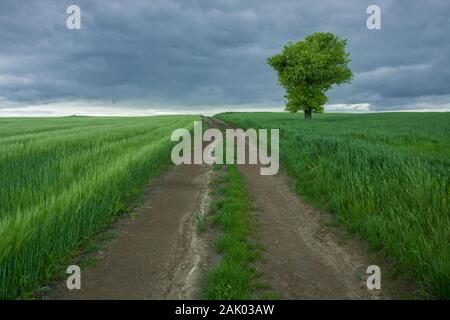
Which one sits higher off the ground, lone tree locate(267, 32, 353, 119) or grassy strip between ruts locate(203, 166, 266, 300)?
lone tree locate(267, 32, 353, 119)

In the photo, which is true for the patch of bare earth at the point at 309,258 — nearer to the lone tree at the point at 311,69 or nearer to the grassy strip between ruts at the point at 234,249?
the grassy strip between ruts at the point at 234,249

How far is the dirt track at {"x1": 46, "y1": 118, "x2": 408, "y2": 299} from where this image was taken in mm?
4994

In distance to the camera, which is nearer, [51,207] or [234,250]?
[51,207]

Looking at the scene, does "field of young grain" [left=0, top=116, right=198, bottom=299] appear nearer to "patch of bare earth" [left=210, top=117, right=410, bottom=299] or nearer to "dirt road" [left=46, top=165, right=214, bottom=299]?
"dirt road" [left=46, top=165, right=214, bottom=299]

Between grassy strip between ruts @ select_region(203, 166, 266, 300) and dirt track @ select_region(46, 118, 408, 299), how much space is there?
0.22 metres

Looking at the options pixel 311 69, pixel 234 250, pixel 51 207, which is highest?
pixel 311 69

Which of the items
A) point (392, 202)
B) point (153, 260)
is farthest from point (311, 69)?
point (153, 260)

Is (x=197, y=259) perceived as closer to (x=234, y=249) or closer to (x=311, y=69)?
(x=234, y=249)

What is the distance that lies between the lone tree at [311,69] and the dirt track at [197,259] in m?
39.3

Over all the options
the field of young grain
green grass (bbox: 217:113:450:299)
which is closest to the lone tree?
green grass (bbox: 217:113:450:299)

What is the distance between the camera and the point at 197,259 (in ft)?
19.7

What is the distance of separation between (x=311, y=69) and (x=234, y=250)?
42.9 m
